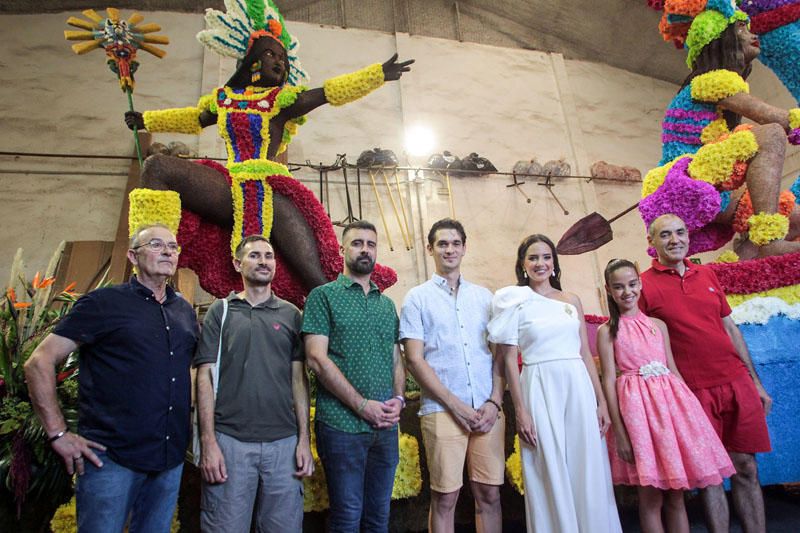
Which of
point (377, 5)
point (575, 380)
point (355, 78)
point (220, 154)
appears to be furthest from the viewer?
point (377, 5)

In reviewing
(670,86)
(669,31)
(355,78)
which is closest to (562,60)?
(670,86)

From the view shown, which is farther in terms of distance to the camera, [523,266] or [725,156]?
[725,156]

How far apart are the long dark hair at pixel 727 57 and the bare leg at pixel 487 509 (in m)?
2.60

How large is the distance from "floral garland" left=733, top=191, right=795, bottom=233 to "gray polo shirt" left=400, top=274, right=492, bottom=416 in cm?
180

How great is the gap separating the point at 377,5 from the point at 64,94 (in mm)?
4718

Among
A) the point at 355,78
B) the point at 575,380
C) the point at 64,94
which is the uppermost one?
the point at 64,94

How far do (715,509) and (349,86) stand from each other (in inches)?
97.5

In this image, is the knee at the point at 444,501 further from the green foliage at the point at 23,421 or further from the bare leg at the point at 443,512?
the green foliage at the point at 23,421

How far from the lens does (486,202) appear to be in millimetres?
7270

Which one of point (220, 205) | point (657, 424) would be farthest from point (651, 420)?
point (220, 205)

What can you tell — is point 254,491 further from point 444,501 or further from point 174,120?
point 174,120

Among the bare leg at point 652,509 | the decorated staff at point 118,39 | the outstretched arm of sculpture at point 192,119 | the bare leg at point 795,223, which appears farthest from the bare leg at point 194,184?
the bare leg at point 795,223

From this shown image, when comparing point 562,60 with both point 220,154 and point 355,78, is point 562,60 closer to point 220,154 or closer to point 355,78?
point 220,154

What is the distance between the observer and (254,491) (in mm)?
1726
